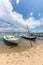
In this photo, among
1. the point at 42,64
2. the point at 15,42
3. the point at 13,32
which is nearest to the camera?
the point at 42,64

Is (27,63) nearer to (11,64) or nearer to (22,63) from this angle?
(22,63)

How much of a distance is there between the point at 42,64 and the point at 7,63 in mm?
2403

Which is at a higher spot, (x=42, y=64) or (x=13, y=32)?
(x=13, y=32)

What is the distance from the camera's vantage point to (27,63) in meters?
8.51

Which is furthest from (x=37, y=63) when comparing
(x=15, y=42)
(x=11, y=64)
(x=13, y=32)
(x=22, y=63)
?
(x=13, y=32)

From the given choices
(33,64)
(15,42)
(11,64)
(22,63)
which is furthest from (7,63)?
(15,42)

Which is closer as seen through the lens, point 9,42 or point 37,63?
point 37,63

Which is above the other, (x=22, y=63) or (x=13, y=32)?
(x=13, y=32)

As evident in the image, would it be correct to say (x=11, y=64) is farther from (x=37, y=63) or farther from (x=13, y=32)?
(x=13, y=32)

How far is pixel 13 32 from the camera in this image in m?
88.0

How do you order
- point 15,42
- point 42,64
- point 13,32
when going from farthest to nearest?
1. point 13,32
2. point 15,42
3. point 42,64

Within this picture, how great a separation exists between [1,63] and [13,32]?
79585 millimetres

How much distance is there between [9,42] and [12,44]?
1.16 metres

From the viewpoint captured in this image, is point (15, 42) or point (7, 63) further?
point (15, 42)
